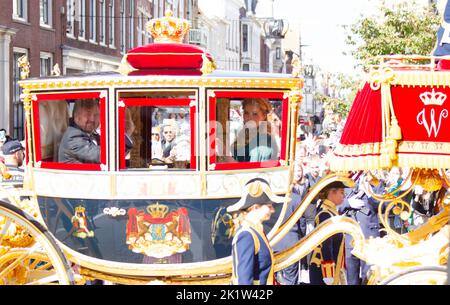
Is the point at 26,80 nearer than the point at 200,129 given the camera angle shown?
No

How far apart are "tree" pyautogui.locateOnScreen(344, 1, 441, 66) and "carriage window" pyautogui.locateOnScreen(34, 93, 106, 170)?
36.0ft

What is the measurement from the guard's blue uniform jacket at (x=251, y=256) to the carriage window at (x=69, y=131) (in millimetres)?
1287

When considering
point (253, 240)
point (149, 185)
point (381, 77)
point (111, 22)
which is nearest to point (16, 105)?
point (111, 22)

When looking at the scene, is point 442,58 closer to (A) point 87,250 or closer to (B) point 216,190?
(B) point 216,190

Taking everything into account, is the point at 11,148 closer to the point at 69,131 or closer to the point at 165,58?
the point at 69,131

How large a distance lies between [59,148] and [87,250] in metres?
0.87

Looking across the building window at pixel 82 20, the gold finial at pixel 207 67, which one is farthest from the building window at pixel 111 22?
the gold finial at pixel 207 67

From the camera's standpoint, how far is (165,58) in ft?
20.6

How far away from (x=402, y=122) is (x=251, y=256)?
50.9 inches

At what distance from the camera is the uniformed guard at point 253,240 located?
5496mm

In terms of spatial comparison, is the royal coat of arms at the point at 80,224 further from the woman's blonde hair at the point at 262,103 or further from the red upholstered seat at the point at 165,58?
the woman's blonde hair at the point at 262,103

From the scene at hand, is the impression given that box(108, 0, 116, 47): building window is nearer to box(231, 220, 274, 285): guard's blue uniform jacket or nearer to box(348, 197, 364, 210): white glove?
box(348, 197, 364, 210): white glove

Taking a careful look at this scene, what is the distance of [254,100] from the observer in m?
6.49
